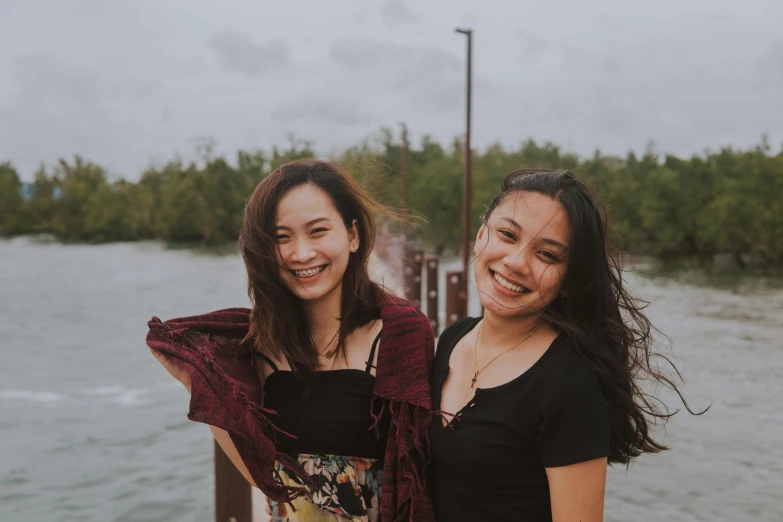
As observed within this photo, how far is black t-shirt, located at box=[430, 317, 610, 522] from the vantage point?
1607 mm

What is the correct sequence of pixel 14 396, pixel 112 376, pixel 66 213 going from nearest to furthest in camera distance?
1. pixel 14 396
2. pixel 112 376
3. pixel 66 213

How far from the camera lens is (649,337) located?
1.92m

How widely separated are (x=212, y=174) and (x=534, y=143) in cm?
2676

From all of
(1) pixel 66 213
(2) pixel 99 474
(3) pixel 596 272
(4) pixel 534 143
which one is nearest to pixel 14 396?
(2) pixel 99 474

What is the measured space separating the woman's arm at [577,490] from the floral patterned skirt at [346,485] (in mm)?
636

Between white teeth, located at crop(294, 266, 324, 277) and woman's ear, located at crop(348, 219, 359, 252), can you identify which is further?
woman's ear, located at crop(348, 219, 359, 252)

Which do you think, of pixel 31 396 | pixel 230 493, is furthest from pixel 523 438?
pixel 31 396

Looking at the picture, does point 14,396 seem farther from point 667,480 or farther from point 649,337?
point 649,337

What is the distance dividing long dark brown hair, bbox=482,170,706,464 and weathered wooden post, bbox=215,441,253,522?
6.47 ft

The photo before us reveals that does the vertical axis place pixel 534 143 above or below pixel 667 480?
above

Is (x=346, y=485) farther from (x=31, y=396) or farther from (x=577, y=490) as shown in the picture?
(x=31, y=396)

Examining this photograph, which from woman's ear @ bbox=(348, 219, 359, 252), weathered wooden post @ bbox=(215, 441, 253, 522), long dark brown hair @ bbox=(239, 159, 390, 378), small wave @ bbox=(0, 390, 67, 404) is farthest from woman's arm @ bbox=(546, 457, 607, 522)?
small wave @ bbox=(0, 390, 67, 404)

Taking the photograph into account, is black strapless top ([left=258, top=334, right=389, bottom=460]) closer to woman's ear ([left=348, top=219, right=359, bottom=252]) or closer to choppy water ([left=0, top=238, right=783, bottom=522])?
woman's ear ([left=348, top=219, right=359, bottom=252])

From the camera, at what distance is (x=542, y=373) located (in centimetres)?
170
